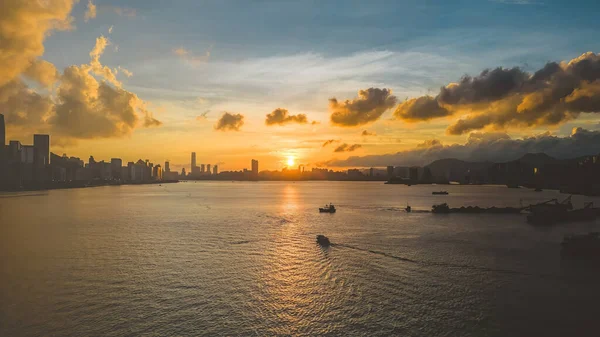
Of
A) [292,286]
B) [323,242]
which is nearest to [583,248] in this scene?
[323,242]

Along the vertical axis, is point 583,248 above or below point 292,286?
above

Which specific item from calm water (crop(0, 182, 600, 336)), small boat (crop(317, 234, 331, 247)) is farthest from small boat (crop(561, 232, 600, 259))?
small boat (crop(317, 234, 331, 247))

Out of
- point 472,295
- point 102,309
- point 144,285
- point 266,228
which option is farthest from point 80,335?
point 266,228

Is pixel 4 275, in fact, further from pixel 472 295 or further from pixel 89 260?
pixel 472 295

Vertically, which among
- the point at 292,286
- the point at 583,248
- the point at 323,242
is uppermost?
the point at 583,248

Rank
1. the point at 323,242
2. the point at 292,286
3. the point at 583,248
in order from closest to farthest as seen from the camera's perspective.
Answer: the point at 292,286 < the point at 583,248 < the point at 323,242

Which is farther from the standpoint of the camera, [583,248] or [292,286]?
[583,248]

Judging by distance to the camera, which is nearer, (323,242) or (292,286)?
(292,286)

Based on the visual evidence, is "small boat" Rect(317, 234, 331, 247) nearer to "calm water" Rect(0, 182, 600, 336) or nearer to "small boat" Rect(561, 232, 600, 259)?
"calm water" Rect(0, 182, 600, 336)

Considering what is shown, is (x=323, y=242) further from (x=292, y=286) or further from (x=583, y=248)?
(x=583, y=248)

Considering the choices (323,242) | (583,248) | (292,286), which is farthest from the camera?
(323,242)

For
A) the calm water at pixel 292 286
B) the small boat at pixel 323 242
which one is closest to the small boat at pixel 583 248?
the calm water at pixel 292 286
